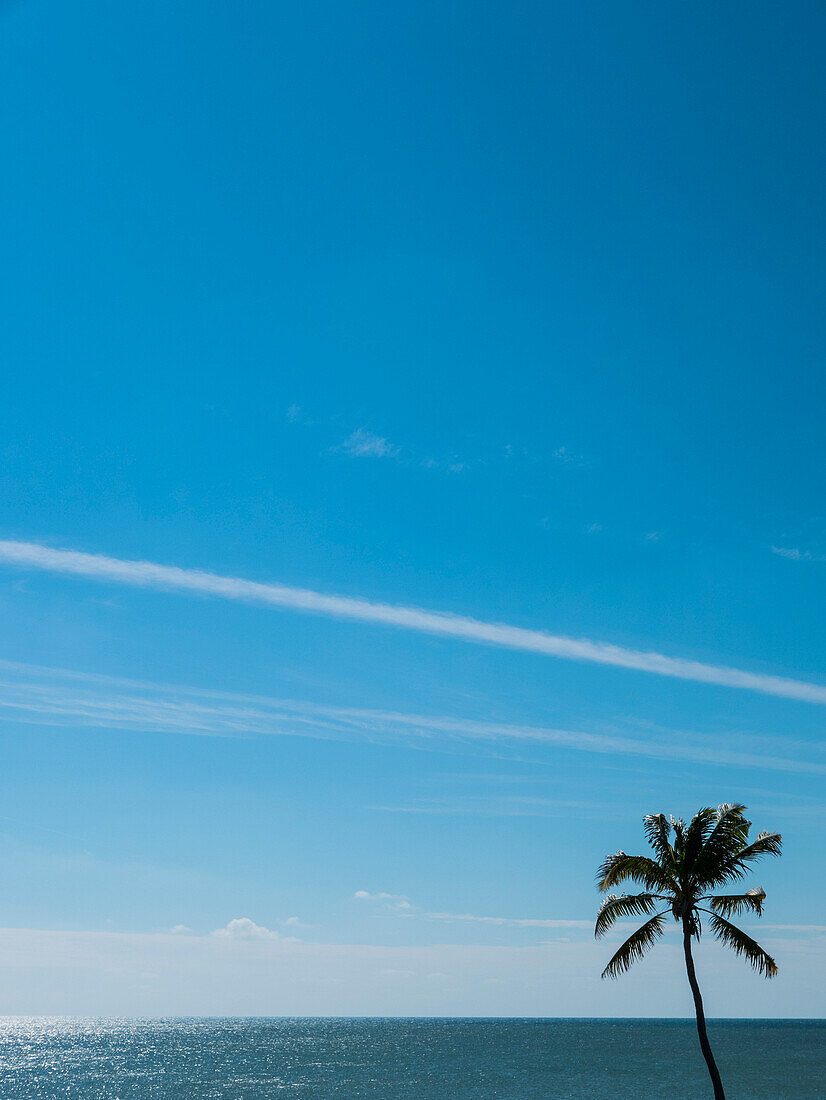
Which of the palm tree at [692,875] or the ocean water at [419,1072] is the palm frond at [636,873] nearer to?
the palm tree at [692,875]

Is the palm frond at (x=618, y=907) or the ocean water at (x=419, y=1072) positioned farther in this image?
the ocean water at (x=419, y=1072)

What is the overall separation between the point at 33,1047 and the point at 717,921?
194 meters

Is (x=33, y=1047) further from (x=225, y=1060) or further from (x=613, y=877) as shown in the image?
(x=613, y=877)

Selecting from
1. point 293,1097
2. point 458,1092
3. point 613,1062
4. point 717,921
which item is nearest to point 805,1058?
point 613,1062

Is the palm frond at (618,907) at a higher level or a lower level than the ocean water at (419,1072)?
higher

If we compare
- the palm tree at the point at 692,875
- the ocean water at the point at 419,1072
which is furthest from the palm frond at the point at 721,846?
the ocean water at the point at 419,1072

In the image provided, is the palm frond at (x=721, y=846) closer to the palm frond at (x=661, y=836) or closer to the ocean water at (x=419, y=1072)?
the palm frond at (x=661, y=836)

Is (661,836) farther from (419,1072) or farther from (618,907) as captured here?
(419,1072)

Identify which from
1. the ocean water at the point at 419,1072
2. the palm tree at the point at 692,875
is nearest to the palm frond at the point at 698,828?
the palm tree at the point at 692,875

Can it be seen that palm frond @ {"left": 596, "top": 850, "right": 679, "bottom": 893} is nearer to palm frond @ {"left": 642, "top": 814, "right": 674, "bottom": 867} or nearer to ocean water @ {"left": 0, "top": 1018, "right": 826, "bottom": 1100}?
palm frond @ {"left": 642, "top": 814, "right": 674, "bottom": 867}

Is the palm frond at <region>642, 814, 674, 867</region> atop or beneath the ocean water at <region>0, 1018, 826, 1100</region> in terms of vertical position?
atop

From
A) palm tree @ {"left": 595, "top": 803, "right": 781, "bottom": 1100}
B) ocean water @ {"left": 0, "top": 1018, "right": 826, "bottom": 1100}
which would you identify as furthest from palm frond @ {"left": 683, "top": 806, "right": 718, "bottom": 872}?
ocean water @ {"left": 0, "top": 1018, "right": 826, "bottom": 1100}

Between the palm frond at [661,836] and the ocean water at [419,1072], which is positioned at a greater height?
the palm frond at [661,836]

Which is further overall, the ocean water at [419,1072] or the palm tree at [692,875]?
the ocean water at [419,1072]
